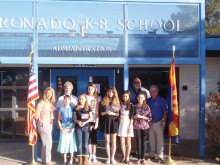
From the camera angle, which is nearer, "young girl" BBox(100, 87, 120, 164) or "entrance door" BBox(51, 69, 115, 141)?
"young girl" BBox(100, 87, 120, 164)

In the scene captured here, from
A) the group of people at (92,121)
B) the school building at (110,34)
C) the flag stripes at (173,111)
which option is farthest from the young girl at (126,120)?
the flag stripes at (173,111)

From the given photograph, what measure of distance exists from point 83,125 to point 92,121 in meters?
0.29

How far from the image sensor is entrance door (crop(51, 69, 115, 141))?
27.9 ft

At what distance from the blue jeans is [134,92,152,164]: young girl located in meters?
1.10

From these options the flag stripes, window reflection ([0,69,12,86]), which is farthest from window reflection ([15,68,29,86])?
the flag stripes

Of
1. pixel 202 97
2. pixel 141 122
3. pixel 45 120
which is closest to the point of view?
pixel 45 120

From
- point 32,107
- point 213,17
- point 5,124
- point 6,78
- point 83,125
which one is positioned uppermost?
point 213,17

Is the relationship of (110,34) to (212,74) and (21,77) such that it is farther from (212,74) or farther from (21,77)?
(212,74)

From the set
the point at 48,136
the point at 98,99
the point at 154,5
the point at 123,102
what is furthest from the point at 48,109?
the point at 154,5

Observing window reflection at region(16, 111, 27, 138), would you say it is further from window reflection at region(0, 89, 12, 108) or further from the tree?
the tree

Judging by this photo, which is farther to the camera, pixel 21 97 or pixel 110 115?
pixel 21 97

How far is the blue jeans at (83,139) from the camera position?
230 inches

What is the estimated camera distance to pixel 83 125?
5812 millimetres

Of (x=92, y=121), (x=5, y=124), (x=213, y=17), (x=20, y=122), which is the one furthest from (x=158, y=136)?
(x=213, y=17)
